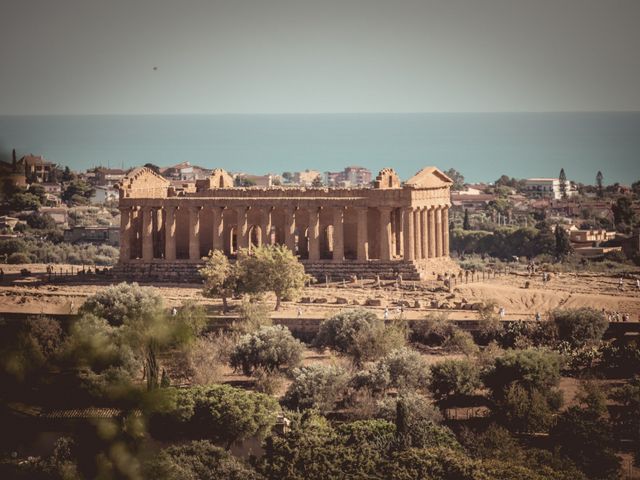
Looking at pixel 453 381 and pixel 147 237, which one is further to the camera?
pixel 147 237

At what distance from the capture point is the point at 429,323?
228 feet

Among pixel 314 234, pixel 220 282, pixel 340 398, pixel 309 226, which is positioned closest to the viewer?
pixel 340 398

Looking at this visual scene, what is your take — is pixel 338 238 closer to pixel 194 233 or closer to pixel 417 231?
pixel 417 231

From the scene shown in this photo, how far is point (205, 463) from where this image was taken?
1874 inches

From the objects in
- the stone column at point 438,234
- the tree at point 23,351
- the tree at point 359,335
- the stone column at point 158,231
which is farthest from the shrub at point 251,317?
the tree at point 23,351

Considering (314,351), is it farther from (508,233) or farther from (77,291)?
(508,233)

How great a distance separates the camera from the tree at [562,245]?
116256mm

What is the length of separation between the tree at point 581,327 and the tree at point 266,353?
12934 millimetres

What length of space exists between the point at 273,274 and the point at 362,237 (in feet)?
34.1

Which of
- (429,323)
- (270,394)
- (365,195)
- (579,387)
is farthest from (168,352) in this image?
(365,195)

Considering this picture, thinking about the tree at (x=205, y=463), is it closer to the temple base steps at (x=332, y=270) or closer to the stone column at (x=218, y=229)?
the temple base steps at (x=332, y=270)

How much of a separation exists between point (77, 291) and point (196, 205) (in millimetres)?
11101

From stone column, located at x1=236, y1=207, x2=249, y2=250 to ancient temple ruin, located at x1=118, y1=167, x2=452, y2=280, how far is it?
61 mm

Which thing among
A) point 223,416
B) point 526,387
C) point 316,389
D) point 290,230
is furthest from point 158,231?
point 223,416
